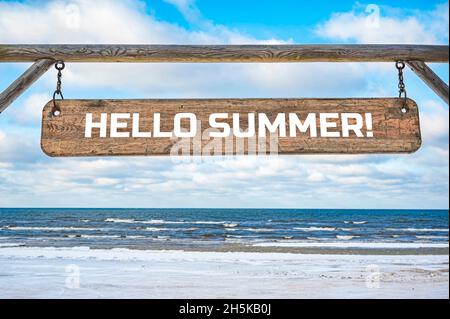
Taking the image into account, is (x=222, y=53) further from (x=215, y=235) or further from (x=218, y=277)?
(x=215, y=235)

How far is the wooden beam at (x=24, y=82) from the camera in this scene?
2515 millimetres

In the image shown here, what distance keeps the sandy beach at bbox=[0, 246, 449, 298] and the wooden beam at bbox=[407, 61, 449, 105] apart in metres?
5.46

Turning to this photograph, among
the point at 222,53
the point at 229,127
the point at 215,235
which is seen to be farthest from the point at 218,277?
the point at 215,235

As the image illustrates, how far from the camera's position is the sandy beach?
738cm

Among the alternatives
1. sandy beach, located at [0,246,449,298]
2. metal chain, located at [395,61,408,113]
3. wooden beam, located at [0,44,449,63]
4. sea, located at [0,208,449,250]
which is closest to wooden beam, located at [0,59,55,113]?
wooden beam, located at [0,44,449,63]

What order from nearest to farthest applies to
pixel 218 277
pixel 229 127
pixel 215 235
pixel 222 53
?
pixel 229 127
pixel 222 53
pixel 218 277
pixel 215 235

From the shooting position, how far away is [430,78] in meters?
2.66

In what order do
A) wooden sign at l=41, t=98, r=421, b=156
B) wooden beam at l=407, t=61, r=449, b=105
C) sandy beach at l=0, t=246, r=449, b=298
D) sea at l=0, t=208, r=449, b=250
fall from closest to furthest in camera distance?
1. wooden sign at l=41, t=98, r=421, b=156
2. wooden beam at l=407, t=61, r=449, b=105
3. sandy beach at l=0, t=246, r=449, b=298
4. sea at l=0, t=208, r=449, b=250

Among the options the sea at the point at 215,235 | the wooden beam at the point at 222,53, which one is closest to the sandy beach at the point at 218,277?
the sea at the point at 215,235

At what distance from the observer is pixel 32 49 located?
263cm

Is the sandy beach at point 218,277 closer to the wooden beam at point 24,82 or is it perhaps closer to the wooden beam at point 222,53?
the wooden beam at point 24,82

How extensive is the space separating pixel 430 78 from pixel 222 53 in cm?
142

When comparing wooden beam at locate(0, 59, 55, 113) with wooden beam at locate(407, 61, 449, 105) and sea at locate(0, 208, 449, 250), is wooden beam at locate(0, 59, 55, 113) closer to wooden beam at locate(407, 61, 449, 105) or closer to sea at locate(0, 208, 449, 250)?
wooden beam at locate(407, 61, 449, 105)
